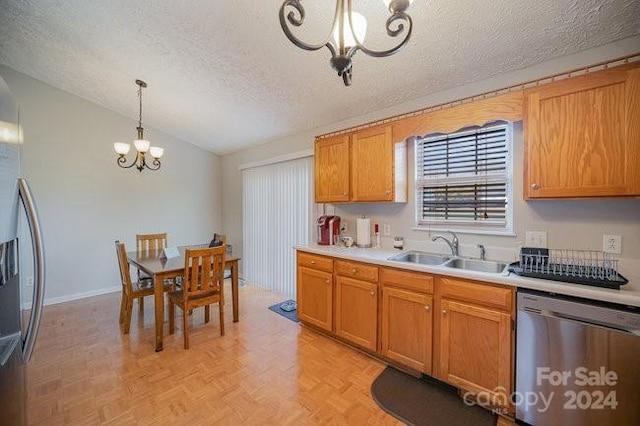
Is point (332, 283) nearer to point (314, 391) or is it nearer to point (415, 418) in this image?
point (314, 391)

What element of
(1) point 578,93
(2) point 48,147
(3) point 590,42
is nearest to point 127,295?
(2) point 48,147

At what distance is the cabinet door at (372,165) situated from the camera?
243 cm

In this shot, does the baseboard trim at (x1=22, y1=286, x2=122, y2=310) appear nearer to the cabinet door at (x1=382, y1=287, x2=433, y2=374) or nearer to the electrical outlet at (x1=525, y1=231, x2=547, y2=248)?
the cabinet door at (x1=382, y1=287, x2=433, y2=374)

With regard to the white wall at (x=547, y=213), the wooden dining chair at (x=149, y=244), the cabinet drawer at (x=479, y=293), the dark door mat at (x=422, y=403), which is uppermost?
the white wall at (x=547, y=213)

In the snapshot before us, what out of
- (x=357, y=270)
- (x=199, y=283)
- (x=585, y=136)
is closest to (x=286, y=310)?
(x=199, y=283)

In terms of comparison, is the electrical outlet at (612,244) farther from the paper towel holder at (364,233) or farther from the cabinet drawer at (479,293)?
the paper towel holder at (364,233)

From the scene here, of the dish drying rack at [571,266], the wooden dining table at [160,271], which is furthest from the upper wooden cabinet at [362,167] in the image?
the wooden dining table at [160,271]

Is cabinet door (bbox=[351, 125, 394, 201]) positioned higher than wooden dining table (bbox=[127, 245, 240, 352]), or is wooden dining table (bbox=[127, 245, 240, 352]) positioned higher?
cabinet door (bbox=[351, 125, 394, 201])

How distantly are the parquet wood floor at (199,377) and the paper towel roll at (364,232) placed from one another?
3.37 feet

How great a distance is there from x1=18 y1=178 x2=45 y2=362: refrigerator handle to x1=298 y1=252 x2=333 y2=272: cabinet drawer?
6.38 feet

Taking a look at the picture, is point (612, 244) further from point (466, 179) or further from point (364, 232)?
point (364, 232)

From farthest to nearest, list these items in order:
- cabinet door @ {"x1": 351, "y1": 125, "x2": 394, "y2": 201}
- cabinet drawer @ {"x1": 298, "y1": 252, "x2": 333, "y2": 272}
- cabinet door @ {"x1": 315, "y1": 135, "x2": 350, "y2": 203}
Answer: cabinet door @ {"x1": 315, "y1": 135, "x2": 350, "y2": 203} < cabinet drawer @ {"x1": 298, "y1": 252, "x2": 333, "y2": 272} < cabinet door @ {"x1": 351, "y1": 125, "x2": 394, "y2": 201}

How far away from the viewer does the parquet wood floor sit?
1.72m

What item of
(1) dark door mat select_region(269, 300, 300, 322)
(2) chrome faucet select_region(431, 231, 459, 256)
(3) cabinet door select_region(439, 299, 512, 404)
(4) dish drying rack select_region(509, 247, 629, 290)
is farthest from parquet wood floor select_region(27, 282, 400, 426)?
(4) dish drying rack select_region(509, 247, 629, 290)
